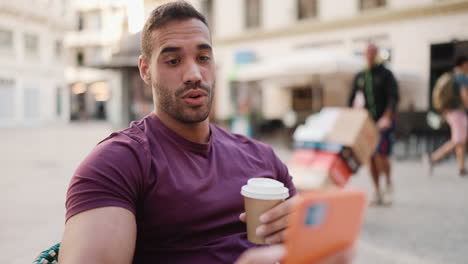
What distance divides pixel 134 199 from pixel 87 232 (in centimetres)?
23

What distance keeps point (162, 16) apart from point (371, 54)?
13.2 ft

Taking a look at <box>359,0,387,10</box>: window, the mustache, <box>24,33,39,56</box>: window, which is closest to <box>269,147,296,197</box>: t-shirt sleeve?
the mustache

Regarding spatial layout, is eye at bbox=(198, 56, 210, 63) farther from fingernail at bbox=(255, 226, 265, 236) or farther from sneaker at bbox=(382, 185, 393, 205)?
sneaker at bbox=(382, 185, 393, 205)

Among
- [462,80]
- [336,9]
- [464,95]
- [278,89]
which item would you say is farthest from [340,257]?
[278,89]

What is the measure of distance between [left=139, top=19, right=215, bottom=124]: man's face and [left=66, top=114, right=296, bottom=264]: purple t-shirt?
0.11 m

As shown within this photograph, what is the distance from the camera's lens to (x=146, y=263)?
4.95ft

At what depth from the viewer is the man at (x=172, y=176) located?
1.26 metres

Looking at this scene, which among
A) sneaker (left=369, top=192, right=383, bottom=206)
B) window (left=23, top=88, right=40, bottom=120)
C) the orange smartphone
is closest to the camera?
the orange smartphone

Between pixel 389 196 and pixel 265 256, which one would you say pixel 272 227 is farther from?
pixel 389 196

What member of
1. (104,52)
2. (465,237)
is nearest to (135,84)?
(465,237)

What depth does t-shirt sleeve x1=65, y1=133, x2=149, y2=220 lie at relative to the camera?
1268mm

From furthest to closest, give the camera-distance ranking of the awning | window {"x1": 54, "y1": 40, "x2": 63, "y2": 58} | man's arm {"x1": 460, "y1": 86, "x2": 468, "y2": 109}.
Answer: window {"x1": 54, "y1": 40, "x2": 63, "y2": 58}
the awning
man's arm {"x1": 460, "y1": 86, "x2": 468, "y2": 109}

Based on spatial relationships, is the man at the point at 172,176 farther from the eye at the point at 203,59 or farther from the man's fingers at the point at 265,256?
the man's fingers at the point at 265,256

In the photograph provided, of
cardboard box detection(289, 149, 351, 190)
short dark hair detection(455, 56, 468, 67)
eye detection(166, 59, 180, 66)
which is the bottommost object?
cardboard box detection(289, 149, 351, 190)
